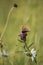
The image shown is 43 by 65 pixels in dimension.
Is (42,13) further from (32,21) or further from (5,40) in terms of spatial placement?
(5,40)

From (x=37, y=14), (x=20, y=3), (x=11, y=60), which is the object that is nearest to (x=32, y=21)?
(x=37, y=14)

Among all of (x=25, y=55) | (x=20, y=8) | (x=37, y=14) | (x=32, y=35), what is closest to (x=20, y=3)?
(x=20, y=8)

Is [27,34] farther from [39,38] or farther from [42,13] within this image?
[42,13]

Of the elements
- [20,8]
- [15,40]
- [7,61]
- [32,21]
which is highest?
[20,8]

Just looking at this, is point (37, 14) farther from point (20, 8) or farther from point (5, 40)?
point (5, 40)

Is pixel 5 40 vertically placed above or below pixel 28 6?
below

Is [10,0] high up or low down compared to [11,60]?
up
